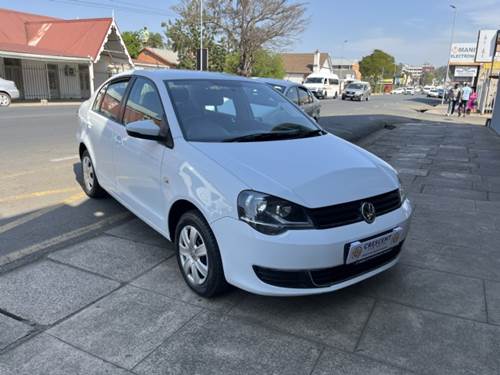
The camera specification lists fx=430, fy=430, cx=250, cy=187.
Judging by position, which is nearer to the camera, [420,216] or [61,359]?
[61,359]

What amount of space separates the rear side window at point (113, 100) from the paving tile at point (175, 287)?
5.73ft

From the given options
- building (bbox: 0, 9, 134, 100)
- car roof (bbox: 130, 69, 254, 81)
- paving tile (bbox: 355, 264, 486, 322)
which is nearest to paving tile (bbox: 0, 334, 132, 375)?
paving tile (bbox: 355, 264, 486, 322)

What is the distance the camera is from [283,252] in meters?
2.73

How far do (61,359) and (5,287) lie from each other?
1143 mm

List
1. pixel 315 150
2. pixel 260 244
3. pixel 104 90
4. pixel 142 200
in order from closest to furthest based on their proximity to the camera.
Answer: pixel 260 244, pixel 315 150, pixel 142 200, pixel 104 90

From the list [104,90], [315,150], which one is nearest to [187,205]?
[315,150]

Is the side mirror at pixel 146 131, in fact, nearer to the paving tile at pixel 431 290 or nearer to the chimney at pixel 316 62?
the paving tile at pixel 431 290

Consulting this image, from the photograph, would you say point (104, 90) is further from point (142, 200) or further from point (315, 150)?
point (315, 150)

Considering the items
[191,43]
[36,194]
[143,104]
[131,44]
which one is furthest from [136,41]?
[143,104]

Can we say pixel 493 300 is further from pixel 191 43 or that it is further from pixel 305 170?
pixel 191 43

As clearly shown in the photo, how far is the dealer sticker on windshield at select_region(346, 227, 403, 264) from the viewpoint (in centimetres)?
289

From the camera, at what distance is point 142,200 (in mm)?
3996

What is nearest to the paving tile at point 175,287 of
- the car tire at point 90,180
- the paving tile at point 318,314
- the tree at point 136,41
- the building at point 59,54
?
the paving tile at point 318,314

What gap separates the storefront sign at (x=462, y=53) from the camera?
38.6 m
